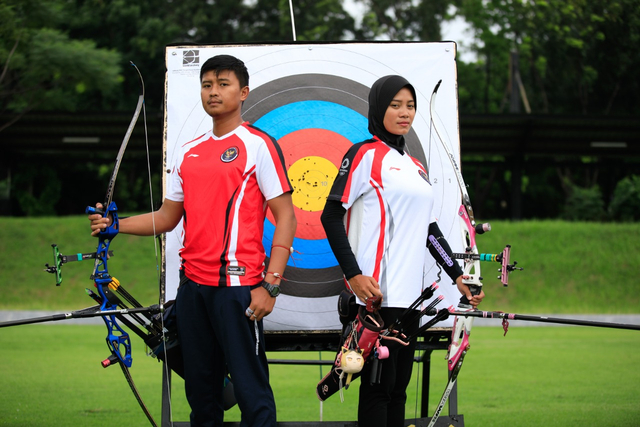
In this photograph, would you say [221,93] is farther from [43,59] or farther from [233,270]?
[43,59]

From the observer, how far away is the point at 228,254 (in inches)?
103

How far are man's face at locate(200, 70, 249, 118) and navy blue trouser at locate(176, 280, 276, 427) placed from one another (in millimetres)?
602

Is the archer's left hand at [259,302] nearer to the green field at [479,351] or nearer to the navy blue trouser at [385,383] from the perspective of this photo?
the navy blue trouser at [385,383]

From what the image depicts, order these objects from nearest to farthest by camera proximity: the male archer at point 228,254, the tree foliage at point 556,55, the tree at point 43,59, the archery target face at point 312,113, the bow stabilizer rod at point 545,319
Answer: the bow stabilizer rod at point 545,319, the male archer at point 228,254, the archery target face at point 312,113, the tree at point 43,59, the tree foliage at point 556,55

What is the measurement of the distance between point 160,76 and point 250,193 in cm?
2147

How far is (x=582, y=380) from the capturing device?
18.6 feet

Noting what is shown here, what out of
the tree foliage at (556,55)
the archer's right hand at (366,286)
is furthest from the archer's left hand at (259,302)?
the tree foliage at (556,55)

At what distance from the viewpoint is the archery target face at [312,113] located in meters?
3.57

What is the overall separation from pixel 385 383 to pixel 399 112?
37.7 inches

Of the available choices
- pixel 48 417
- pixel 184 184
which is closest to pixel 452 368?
pixel 184 184

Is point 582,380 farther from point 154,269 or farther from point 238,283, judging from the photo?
point 154,269

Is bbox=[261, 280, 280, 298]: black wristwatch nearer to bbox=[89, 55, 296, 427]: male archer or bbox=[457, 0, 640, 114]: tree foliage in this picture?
bbox=[89, 55, 296, 427]: male archer

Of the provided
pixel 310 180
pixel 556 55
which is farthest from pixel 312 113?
pixel 556 55

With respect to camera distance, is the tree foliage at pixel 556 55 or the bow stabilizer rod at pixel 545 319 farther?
the tree foliage at pixel 556 55
